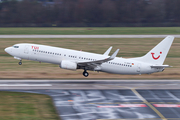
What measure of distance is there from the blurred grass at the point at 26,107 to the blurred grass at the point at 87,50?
10856mm

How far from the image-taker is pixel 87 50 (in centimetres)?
6388

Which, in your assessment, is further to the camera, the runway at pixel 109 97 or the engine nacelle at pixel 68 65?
the engine nacelle at pixel 68 65

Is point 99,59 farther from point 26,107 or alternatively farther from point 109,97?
point 26,107

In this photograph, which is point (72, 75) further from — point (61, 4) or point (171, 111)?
point (61, 4)

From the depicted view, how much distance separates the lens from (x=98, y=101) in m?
28.9

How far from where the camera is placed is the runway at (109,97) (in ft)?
82.7

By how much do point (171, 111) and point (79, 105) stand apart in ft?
30.4

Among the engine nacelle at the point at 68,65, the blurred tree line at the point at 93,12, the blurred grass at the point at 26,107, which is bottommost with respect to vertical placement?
the blurred grass at the point at 26,107

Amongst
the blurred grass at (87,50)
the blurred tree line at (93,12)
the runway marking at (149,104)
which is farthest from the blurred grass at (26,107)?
the blurred tree line at (93,12)

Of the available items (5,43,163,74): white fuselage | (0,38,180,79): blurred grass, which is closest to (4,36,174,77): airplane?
(5,43,163,74): white fuselage

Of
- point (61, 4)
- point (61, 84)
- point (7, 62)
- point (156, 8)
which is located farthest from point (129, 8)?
point (61, 84)

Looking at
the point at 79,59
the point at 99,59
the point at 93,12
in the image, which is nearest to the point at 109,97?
the point at 99,59

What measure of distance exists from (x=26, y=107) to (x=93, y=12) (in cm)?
11868

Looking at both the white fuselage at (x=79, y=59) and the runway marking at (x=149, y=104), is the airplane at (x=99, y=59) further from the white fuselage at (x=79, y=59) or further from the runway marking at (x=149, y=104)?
the runway marking at (x=149, y=104)
